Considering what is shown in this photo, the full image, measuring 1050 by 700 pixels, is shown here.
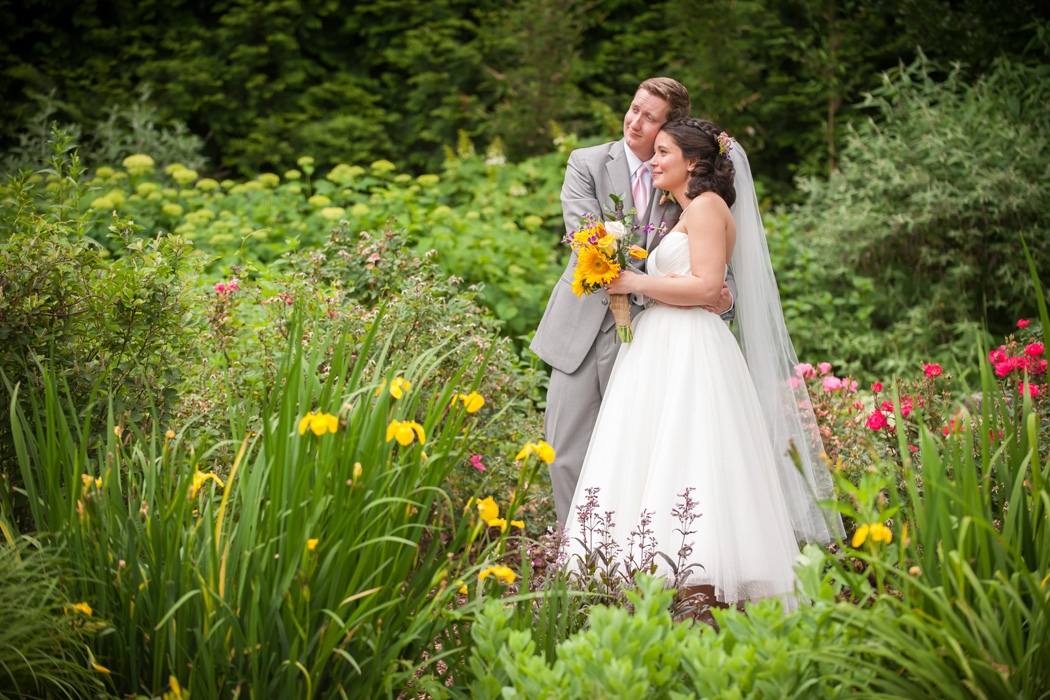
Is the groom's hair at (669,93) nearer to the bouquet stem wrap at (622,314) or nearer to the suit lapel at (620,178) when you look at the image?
the suit lapel at (620,178)

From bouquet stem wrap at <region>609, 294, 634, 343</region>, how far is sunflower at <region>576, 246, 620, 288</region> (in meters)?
0.24

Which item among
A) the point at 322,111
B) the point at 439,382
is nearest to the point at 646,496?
the point at 439,382

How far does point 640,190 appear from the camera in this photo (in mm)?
3363

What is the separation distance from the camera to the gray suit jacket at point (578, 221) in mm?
3328

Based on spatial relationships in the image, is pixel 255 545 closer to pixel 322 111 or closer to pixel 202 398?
pixel 202 398

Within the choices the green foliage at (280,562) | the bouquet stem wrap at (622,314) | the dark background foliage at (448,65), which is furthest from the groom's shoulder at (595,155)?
the dark background foliage at (448,65)

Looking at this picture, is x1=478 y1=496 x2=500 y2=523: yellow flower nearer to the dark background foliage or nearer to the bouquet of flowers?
the bouquet of flowers

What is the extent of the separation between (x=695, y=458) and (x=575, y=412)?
0.68 metres

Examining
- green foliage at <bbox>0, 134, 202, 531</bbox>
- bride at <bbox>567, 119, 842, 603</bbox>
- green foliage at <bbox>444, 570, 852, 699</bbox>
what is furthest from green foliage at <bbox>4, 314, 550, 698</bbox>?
bride at <bbox>567, 119, 842, 603</bbox>

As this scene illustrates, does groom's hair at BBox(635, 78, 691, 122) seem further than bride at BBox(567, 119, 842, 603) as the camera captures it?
Yes

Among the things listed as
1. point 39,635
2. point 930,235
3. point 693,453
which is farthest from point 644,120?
point 930,235

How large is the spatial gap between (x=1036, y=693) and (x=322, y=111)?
8.07 metres

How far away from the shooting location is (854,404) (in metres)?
3.94

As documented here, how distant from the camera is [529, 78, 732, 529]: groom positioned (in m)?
3.32
